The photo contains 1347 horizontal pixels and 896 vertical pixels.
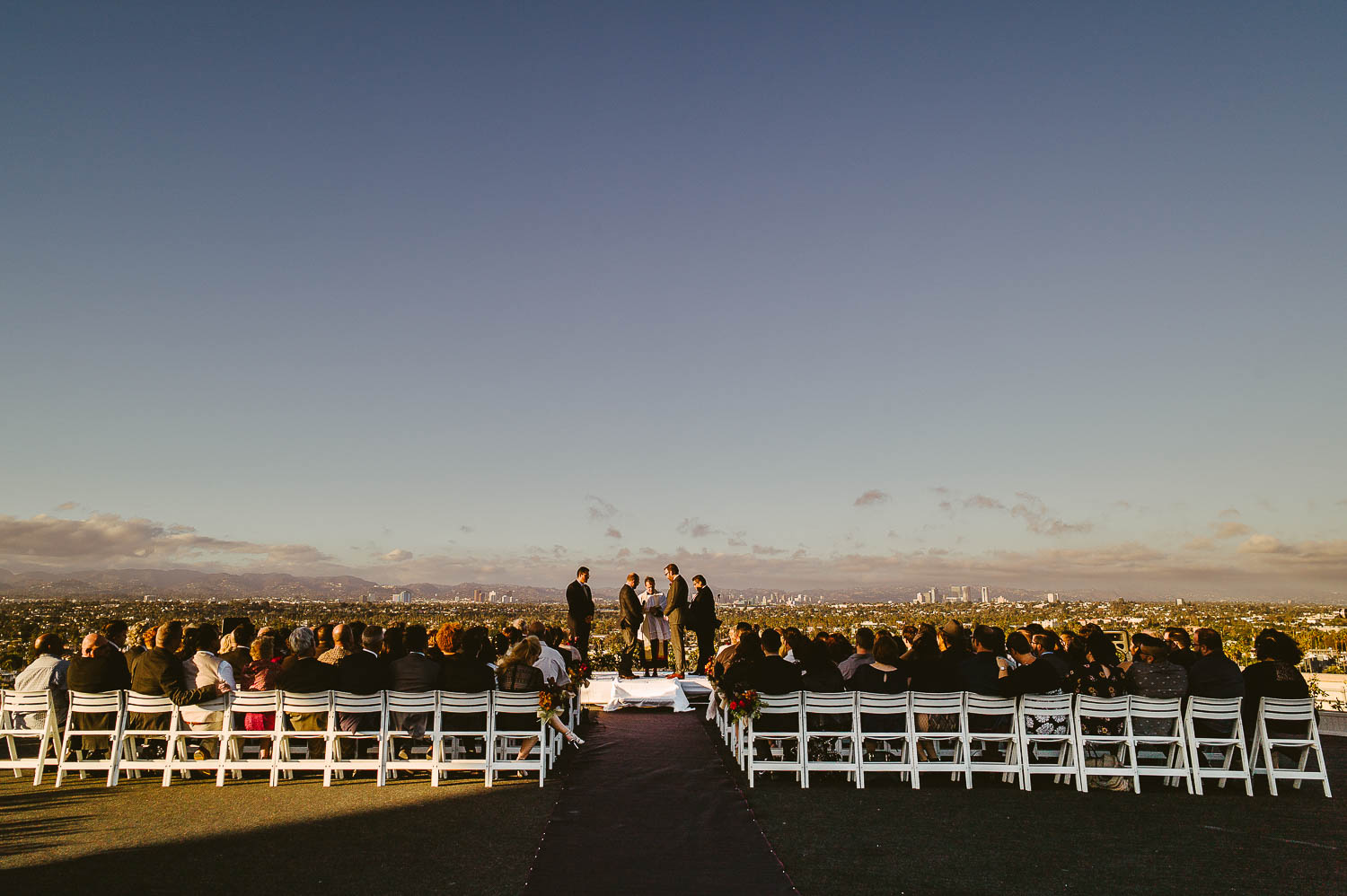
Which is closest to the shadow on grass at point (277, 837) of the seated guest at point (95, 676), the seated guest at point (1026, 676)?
the seated guest at point (95, 676)

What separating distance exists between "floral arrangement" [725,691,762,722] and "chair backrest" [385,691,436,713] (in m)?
2.89

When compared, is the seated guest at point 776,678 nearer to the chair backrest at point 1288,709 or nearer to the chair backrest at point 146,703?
the chair backrest at point 1288,709

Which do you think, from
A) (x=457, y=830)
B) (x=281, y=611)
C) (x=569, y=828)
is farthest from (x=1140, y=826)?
(x=281, y=611)

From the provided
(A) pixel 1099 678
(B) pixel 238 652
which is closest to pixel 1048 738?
(A) pixel 1099 678

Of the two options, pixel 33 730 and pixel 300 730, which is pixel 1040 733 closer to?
pixel 300 730

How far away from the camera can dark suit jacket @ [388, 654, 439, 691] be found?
8.75m

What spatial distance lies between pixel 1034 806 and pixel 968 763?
2.44ft

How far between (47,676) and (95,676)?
2.58 ft

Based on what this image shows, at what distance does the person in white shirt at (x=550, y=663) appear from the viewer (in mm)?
9609

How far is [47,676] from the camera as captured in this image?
8938 mm

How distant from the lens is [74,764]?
Result: 840cm

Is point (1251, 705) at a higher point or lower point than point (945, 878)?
higher

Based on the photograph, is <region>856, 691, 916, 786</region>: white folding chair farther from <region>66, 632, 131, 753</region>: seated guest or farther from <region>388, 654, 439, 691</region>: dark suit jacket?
<region>66, 632, 131, 753</region>: seated guest

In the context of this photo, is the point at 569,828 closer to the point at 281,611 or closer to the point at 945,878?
the point at 945,878
